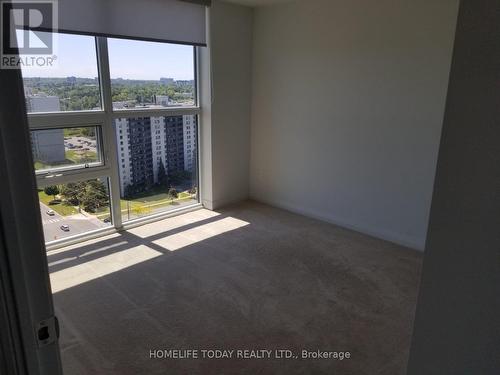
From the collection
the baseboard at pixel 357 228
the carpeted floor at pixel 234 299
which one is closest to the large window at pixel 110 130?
the carpeted floor at pixel 234 299

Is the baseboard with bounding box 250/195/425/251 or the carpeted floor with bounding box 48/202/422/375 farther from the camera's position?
the baseboard with bounding box 250/195/425/251

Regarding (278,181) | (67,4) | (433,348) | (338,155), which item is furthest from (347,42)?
(433,348)

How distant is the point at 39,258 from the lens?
2.35 ft

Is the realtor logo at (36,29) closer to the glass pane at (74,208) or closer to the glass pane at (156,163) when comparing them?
the glass pane at (156,163)

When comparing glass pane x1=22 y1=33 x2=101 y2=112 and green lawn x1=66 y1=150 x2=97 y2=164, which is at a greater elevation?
glass pane x1=22 y1=33 x2=101 y2=112

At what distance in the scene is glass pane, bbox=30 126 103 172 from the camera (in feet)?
10.4

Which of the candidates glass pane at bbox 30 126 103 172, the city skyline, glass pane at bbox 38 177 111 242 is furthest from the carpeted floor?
the city skyline

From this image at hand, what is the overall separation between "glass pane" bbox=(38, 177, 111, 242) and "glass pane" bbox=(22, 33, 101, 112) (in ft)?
2.42

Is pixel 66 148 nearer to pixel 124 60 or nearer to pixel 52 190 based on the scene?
pixel 52 190

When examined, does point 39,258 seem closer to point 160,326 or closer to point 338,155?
point 160,326

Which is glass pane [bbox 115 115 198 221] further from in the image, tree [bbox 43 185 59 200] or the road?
tree [bbox 43 185 59 200]

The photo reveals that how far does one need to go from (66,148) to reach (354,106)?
288 centimetres

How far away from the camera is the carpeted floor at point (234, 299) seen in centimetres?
215

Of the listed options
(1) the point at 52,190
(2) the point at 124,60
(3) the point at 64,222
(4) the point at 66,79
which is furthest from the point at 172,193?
(4) the point at 66,79
